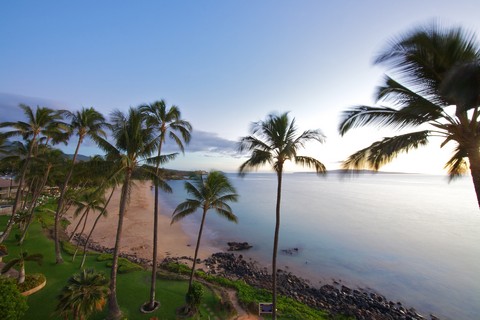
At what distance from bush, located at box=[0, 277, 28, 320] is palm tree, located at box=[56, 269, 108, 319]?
65.4 inches

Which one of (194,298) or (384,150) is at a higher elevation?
(384,150)

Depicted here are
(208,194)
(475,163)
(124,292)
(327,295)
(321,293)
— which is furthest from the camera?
(321,293)

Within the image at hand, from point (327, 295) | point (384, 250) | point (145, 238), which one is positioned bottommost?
point (384, 250)

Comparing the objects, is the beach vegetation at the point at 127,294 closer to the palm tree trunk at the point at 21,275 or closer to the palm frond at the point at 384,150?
the palm tree trunk at the point at 21,275

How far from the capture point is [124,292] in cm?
1368

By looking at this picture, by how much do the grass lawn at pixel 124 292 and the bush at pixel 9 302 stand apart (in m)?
1.94

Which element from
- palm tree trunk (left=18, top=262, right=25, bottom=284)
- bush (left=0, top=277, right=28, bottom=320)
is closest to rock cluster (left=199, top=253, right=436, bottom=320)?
palm tree trunk (left=18, top=262, right=25, bottom=284)

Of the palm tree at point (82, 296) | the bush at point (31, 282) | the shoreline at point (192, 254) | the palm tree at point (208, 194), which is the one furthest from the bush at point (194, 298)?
the bush at point (31, 282)

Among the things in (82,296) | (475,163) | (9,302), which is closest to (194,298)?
(82,296)

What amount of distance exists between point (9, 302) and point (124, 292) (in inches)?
240

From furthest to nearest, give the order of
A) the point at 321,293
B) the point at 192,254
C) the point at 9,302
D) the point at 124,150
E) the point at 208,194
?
the point at 192,254 < the point at 321,293 < the point at 208,194 < the point at 124,150 < the point at 9,302

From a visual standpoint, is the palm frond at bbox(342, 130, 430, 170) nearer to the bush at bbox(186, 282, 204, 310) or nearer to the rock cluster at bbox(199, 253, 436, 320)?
the bush at bbox(186, 282, 204, 310)

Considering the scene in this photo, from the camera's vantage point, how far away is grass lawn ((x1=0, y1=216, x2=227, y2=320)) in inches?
459

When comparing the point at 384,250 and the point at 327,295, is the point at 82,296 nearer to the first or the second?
the point at 327,295
